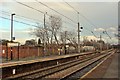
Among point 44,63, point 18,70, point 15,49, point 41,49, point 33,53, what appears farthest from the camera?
point 41,49

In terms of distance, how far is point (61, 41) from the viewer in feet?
342

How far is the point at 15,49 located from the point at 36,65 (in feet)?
58.4

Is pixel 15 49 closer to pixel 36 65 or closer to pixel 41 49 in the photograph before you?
pixel 41 49

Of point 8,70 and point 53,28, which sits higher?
point 53,28

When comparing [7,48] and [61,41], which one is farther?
[61,41]

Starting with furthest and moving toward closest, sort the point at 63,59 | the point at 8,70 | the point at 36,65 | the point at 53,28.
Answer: the point at 53,28 → the point at 63,59 → the point at 36,65 → the point at 8,70

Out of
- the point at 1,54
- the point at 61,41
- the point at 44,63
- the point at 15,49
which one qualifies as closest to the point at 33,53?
the point at 15,49

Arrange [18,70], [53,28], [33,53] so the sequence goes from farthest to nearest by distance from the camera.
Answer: [53,28], [33,53], [18,70]

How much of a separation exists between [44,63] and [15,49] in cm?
1511

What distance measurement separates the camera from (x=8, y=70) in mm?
19438

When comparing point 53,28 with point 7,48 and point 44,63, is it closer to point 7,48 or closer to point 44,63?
point 7,48

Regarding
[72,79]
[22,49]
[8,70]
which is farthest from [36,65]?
[22,49]

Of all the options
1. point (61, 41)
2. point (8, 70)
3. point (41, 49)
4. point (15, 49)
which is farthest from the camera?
point (61, 41)

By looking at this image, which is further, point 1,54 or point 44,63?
point 1,54
